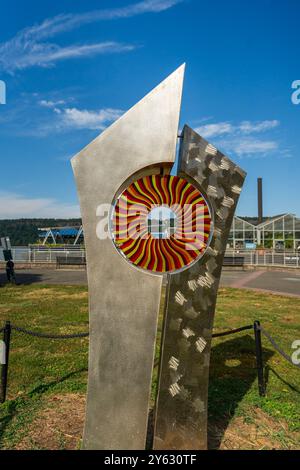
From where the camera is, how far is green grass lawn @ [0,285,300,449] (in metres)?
4.13

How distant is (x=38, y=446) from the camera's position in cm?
389

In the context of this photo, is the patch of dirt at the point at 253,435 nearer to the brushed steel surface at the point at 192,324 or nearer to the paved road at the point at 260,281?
the brushed steel surface at the point at 192,324

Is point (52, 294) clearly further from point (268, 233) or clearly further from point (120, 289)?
point (268, 233)

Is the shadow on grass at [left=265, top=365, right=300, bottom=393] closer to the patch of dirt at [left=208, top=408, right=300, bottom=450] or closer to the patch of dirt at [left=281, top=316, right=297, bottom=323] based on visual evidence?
the patch of dirt at [left=208, top=408, right=300, bottom=450]

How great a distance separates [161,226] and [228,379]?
10.9 feet

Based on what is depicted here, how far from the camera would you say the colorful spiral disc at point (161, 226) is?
11.6 ft

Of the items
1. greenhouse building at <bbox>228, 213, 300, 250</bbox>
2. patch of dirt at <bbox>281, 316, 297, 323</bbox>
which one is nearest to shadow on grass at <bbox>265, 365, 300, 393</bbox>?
patch of dirt at <bbox>281, 316, 297, 323</bbox>

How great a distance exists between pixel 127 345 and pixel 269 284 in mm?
14048

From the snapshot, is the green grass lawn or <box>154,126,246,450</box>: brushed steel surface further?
the green grass lawn

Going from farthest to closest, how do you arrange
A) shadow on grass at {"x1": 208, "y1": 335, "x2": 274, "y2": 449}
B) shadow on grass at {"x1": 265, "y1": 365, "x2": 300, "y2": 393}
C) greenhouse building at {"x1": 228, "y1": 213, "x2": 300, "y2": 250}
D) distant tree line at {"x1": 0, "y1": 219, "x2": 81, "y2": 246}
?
distant tree line at {"x1": 0, "y1": 219, "x2": 81, "y2": 246} < greenhouse building at {"x1": 228, "y1": 213, "x2": 300, "y2": 250} < shadow on grass at {"x1": 265, "y1": 365, "x2": 300, "y2": 393} < shadow on grass at {"x1": 208, "y1": 335, "x2": 274, "y2": 449}

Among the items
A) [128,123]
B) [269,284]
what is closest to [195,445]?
[128,123]

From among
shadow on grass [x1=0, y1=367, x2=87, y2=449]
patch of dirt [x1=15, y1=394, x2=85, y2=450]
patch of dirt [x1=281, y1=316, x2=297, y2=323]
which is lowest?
patch of dirt [x1=15, y1=394, x2=85, y2=450]

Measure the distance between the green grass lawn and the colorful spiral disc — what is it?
2.10m

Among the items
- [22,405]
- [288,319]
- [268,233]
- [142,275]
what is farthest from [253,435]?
[268,233]
